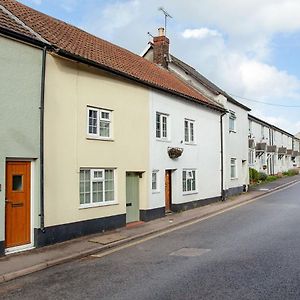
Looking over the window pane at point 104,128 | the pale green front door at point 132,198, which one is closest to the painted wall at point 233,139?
the pale green front door at point 132,198

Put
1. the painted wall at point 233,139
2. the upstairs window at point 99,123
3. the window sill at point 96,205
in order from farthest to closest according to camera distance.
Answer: the painted wall at point 233,139
the upstairs window at point 99,123
the window sill at point 96,205

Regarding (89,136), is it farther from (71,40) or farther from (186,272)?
(186,272)

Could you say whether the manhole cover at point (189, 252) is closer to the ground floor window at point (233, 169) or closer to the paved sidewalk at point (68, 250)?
the paved sidewalk at point (68, 250)

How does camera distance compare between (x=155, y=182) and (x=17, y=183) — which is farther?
(x=155, y=182)

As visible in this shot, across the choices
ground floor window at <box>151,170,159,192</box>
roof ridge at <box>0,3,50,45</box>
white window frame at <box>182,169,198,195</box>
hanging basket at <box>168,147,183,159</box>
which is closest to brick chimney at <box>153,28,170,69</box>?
white window frame at <box>182,169,198,195</box>

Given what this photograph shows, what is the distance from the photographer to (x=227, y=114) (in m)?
25.7

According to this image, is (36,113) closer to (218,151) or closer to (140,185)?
(140,185)

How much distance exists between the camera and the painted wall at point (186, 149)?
17109 mm

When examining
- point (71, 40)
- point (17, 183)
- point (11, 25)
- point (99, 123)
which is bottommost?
point (17, 183)

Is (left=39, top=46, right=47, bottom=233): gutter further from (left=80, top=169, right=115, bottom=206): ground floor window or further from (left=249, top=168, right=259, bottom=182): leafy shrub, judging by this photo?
(left=249, top=168, right=259, bottom=182): leafy shrub

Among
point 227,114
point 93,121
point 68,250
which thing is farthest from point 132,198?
point 227,114

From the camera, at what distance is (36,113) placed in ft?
36.5

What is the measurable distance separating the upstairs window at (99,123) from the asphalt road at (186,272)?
3814 millimetres

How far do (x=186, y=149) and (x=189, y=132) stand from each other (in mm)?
1015
